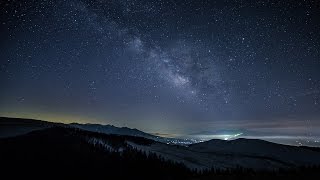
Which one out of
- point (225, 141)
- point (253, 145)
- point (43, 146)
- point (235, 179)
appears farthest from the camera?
point (225, 141)

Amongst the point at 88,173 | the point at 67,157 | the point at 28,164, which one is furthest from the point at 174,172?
the point at 28,164

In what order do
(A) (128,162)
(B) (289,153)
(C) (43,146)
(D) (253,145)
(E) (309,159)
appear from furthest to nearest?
(D) (253,145)
(B) (289,153)
(E) (309,159)
(C) (43,146)
(A) (128,162)

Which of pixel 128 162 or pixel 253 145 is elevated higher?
pixel 253 145

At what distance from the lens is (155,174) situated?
27.2 m

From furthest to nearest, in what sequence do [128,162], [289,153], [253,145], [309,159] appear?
[253,145] < [289,153] < [309,159] < [128,162]

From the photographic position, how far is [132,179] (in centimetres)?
2408

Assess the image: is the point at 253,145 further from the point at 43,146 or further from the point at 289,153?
the point at 43,146

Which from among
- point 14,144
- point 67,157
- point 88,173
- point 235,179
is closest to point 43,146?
point 14,144

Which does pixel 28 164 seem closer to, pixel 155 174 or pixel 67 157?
pixel 67 157

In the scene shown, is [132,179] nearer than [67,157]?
Yes

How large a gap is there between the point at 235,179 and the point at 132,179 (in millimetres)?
8641

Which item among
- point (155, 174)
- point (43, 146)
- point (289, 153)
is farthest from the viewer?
point (289, 153)

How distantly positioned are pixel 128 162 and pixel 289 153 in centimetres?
4205

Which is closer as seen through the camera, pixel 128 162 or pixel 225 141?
pixel 128 162
